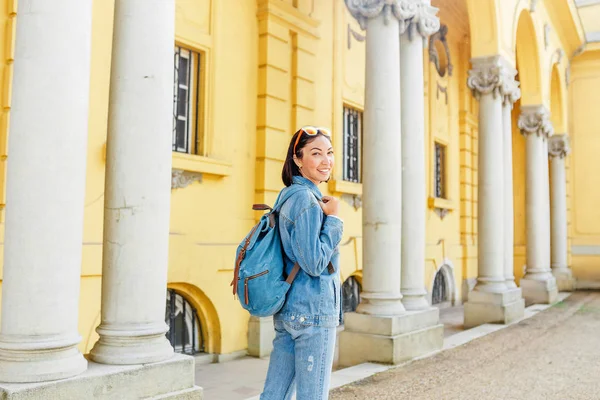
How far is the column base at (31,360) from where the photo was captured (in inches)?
135

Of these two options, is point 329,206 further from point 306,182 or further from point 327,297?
point 327,297

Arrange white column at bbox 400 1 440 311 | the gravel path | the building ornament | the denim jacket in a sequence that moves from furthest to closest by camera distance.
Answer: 1. the building ornament
2. white column at bbox 400 1 440 311
3. the gravel path
4. the denim jacket

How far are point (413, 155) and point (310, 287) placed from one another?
17.9 feet

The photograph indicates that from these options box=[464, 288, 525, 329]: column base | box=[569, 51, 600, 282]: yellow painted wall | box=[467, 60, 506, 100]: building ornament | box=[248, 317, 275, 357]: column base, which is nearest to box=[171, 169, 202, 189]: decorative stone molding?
box=[248, 317, 275, 357]: column base

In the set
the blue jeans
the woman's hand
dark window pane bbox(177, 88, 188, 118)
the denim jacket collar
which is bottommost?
the blue jeans

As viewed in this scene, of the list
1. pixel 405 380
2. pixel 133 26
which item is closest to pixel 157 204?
pixel 133 26

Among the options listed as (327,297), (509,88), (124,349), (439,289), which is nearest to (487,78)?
(509,88)

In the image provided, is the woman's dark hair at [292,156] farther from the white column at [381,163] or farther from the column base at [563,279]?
the column base at [563,279]

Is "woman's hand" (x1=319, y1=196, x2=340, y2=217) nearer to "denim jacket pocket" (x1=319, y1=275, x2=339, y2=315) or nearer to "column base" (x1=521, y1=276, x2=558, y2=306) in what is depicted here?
"denim jacket pocket" (x1=319, y1=275, x2=339, y2=315)

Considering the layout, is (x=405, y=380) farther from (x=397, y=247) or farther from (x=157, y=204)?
(x=157, y=204)

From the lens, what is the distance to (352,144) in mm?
11070

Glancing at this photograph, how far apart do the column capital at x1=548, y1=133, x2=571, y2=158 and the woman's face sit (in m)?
17.3

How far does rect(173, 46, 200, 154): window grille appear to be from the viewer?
25.5 feet

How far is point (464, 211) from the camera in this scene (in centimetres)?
1599
